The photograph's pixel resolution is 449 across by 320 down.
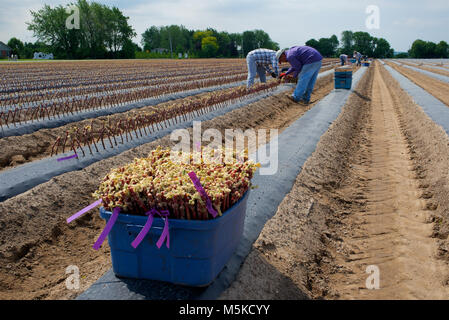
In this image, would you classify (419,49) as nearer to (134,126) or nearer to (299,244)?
(134,126)

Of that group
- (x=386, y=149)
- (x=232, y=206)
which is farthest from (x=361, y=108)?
(x=232, y=206)

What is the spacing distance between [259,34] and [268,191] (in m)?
81.6

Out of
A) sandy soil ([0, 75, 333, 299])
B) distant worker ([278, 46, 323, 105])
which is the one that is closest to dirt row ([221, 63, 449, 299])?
sandy soil ([0, 75, 333, 299])

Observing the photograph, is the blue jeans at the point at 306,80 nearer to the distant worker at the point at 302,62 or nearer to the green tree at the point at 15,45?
the distant worker at the point at 302,62

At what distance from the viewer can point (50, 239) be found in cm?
383

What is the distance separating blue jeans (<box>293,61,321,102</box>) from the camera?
37.7ft

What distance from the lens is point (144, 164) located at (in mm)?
2783

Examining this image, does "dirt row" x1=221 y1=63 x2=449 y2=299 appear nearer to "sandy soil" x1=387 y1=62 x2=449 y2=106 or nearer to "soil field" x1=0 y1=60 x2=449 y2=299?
"soil field" x1=0 y1=60 x2=449 y2=299

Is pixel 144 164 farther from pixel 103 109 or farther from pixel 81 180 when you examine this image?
pixel 103 109

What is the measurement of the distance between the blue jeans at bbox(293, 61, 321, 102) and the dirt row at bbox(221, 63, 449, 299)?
17.0 ft

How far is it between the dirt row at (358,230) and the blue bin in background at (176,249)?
0.29 meters

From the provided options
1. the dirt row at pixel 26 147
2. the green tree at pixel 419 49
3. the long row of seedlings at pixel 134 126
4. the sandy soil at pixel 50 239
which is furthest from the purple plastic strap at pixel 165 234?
the green tree at pixel 419 49

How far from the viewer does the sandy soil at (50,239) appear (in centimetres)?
309
